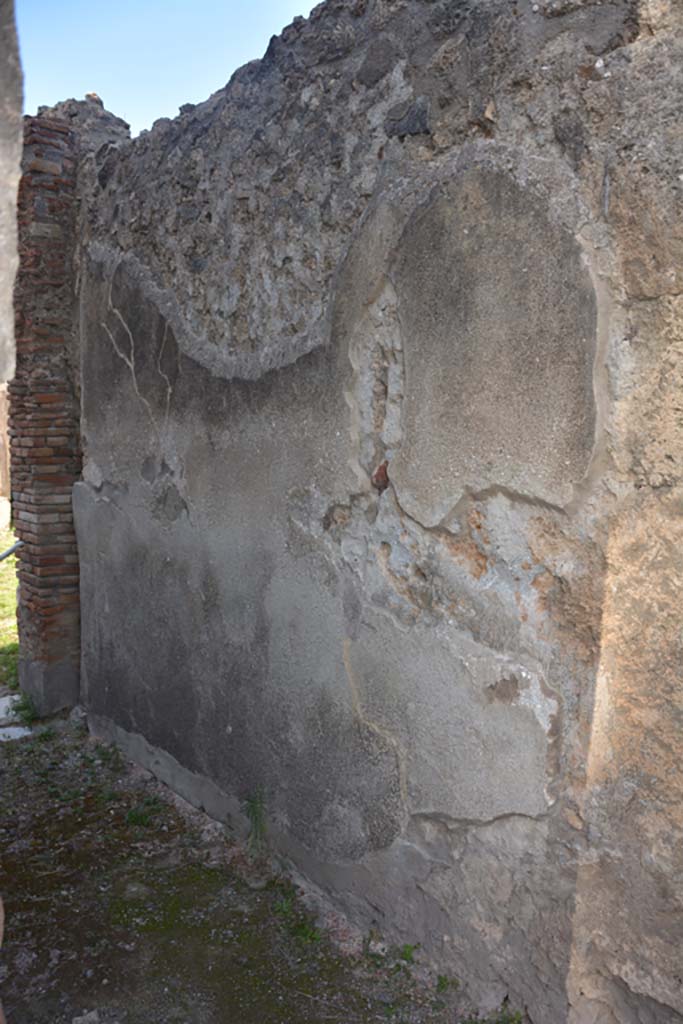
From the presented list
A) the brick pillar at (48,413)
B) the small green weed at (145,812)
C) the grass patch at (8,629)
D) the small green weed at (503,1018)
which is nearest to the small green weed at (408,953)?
the small green weed at (503,1018)

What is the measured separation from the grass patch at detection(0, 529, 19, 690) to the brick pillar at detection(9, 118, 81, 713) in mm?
636

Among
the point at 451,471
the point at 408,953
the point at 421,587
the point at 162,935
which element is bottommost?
the point at 162,935

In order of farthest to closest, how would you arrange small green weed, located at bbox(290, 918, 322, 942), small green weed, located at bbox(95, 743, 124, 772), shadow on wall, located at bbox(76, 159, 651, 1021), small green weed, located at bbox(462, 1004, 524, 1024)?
small green weed, located at bbox(95, 743, 124, 772), small green weed, located at bbox(290, 918, 322, 942), small green weed, located at bbox(462, 1004, 524, 1024), shadow on wall, located at bbox(76, 159, 651, 1021)

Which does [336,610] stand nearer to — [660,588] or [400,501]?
[400,501]

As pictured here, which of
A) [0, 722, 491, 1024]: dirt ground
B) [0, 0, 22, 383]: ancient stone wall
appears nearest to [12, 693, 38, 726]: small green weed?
[0, 722, 491, 1024]: dirt ground

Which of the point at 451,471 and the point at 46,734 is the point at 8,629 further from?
the point at 451,471

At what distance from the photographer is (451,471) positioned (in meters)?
1.84

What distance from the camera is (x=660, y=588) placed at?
154 centimetres

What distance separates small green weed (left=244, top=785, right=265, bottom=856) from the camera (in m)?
2.52

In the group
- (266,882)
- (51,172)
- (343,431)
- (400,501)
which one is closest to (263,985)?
(266,882)

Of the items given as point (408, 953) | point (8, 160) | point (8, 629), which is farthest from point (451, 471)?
point (8, 629)

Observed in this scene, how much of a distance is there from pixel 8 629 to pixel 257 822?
3287 mm

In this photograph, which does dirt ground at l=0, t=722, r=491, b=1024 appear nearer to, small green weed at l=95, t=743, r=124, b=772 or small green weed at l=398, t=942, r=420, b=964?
small green weed at l=398, t=942, r=420, b=964

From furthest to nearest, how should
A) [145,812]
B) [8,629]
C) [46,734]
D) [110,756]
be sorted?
[8,629] → [46,734] → [110,756] → [145,812]
